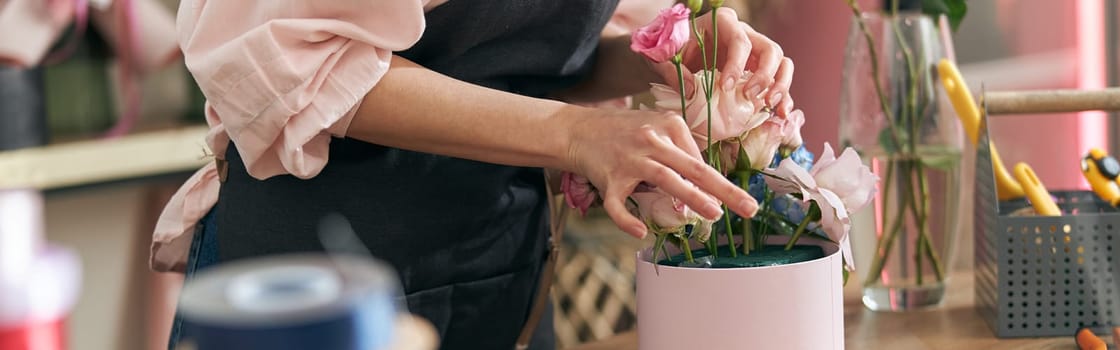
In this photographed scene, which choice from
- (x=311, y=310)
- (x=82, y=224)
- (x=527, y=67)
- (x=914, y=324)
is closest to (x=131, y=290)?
(x=82, y=224)

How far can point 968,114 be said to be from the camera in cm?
120

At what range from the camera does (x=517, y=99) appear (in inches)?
33.2

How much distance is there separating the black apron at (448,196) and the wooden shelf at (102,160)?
2.26 ft

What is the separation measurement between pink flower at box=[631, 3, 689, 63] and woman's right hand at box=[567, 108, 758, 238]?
0.04m

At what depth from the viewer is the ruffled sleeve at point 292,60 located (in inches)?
33.4

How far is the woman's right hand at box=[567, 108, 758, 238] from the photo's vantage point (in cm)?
76

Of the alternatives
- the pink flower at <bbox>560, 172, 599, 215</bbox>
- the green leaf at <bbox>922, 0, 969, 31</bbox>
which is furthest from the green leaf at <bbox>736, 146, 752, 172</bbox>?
the green leaf at <bbox>922, 0, 969, 31</bbox>

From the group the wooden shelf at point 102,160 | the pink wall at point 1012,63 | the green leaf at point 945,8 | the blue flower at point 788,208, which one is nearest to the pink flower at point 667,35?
the blue flower at point 788,208

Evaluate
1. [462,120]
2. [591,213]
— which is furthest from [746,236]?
[591,213]

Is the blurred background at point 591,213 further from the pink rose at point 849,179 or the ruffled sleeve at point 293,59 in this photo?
the ruffled sleeve at point 293,59

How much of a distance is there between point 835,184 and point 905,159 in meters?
0.36

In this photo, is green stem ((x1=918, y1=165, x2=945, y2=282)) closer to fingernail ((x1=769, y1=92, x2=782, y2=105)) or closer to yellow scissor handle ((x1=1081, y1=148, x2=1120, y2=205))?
yellow scissor handle ((x1=1081, y1=148, x2=1120, y2=205))

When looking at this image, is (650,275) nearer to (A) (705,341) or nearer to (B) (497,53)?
(A) (705,341)

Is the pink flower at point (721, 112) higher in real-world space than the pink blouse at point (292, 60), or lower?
lower
